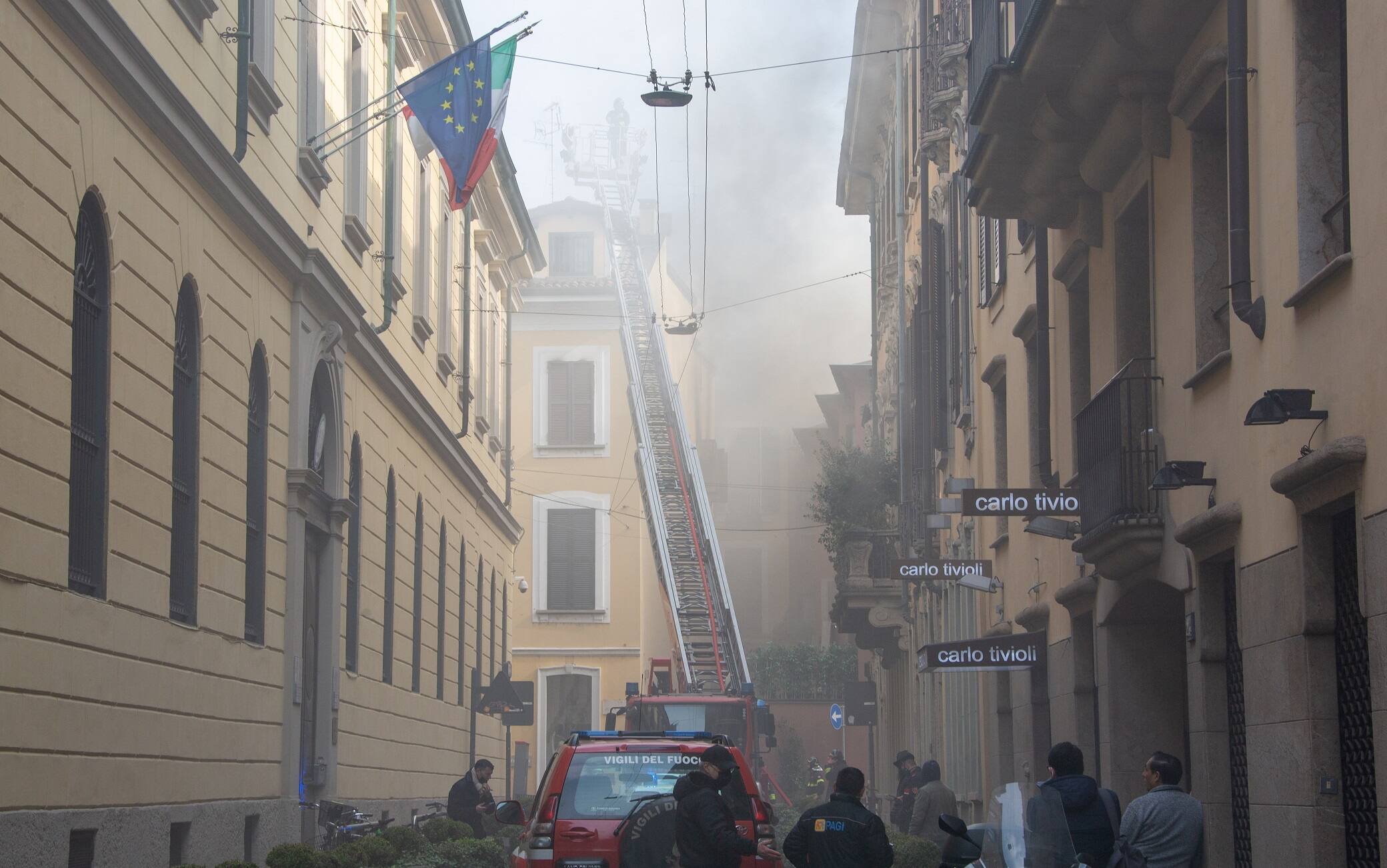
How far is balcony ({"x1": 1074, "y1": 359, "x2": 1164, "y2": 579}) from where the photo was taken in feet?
43.5

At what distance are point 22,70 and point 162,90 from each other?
111 inches

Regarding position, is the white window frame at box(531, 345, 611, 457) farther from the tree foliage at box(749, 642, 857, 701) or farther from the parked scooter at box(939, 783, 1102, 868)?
the parked scooter at box(939, 783, 1102, 868)

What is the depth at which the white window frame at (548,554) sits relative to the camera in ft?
→ 180

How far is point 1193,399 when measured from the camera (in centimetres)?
1255

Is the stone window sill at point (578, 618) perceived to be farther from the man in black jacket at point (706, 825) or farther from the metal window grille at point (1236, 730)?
the man in black jacket at point (706, 825)

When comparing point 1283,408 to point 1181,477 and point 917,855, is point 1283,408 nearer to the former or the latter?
point 1181,477

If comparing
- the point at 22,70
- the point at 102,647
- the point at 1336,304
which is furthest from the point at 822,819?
the point at 22,70

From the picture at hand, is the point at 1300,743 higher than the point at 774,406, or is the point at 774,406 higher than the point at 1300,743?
the point at 774,406

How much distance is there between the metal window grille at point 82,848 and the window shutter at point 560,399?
44.6 m

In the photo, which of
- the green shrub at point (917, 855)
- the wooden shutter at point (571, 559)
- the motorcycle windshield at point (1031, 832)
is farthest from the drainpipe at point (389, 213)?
the wooden shutter at point (571, 559)

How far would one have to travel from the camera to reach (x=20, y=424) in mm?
11195

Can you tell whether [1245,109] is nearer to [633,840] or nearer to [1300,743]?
[1300,743]

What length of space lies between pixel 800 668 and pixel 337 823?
39.8 m

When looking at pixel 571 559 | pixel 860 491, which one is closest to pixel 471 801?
pixel 860 491
